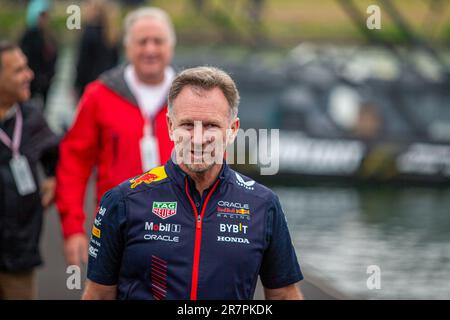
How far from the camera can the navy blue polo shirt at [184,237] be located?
12.0ft

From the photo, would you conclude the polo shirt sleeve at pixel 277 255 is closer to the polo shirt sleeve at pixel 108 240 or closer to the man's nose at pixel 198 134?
the man's nose at pixel 198 134

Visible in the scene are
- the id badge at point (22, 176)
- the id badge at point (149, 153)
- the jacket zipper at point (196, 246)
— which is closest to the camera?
the jacket zipper at point (196, 246)

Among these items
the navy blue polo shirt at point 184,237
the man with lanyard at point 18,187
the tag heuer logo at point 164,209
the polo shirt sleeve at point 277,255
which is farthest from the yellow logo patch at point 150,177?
the man with lanyard at point 18,187

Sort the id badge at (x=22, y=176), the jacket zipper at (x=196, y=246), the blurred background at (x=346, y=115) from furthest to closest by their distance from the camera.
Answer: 1. the blurred background at (x=346, y=115)
2. the id badge at (x=22, y=176)
3. the jacket zipper at (x=196, y=246)

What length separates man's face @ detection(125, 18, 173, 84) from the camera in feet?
20.2

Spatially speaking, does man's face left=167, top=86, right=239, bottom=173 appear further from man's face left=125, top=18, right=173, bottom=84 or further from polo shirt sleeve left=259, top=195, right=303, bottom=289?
man's face left=125, top=18, right=173, bottom=84

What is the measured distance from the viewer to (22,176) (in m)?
6.06

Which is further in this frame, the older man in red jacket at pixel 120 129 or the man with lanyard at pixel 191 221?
the older man in red jacket at pixel 120 129

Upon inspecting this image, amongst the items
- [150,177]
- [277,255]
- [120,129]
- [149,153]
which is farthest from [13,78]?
[277,255]

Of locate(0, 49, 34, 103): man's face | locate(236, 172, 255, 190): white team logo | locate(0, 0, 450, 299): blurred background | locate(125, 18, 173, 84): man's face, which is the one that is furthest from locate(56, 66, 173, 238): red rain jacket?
locate(0, 0, 450, 299): blurred background

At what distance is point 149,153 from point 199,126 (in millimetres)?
2299

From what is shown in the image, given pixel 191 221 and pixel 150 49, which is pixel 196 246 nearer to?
pixel 191 221

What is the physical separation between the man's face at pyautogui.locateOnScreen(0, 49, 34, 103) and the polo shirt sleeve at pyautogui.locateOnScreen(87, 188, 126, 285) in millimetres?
2589
